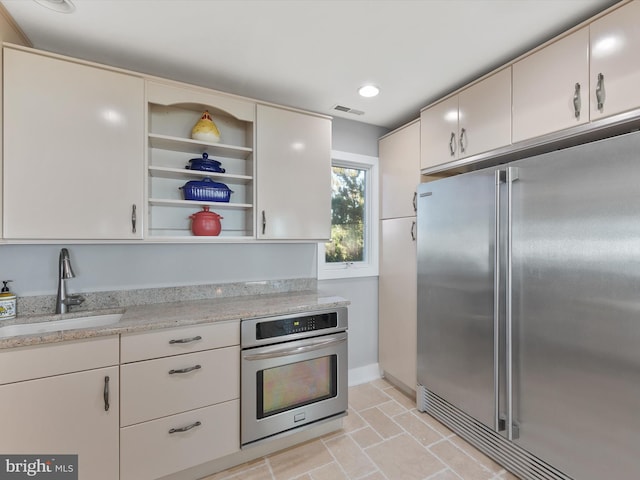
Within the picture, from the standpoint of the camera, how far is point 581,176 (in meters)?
1.35

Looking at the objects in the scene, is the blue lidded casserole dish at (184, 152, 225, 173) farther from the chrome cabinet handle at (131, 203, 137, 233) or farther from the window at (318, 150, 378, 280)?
the window at (318, 150, 378, 280)

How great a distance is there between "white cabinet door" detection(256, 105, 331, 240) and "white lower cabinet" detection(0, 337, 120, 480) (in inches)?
46.8

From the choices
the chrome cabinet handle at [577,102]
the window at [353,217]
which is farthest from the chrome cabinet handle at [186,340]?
the chrome cabinet handle at [577,102]

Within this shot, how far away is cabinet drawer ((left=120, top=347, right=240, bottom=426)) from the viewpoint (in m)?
1.50

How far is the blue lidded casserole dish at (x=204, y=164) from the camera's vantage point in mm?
2000

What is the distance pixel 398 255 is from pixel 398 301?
40 centimetres

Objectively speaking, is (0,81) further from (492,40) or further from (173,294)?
(492,40)

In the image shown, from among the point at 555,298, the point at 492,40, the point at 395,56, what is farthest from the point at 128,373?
the point at 492,40

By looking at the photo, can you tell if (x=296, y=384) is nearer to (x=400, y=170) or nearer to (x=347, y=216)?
(x=347, y=216)

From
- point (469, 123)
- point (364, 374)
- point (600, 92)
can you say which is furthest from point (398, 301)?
point (600, 92)

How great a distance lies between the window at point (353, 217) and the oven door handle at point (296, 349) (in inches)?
31.4

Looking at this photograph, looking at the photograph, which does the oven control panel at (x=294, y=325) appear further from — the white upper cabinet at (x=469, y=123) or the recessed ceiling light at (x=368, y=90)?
the recessed ceiling light at (x=368, y=90)

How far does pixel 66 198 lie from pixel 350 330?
2.30 m

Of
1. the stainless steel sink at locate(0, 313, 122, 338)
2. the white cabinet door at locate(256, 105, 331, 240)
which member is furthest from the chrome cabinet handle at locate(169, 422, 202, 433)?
the white cabinet door at locate(256, 105, 331, 240)
